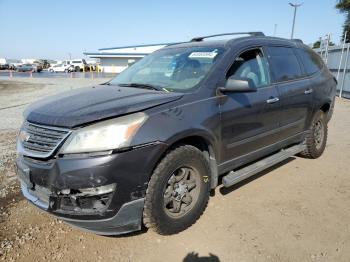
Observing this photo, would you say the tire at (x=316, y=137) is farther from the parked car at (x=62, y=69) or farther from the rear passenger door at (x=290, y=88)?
the parked car at (x=62, y=69)

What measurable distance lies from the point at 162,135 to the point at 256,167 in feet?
5.47

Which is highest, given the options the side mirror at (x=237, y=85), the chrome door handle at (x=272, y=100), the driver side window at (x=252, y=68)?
the driver side window at (x=252, y=68)

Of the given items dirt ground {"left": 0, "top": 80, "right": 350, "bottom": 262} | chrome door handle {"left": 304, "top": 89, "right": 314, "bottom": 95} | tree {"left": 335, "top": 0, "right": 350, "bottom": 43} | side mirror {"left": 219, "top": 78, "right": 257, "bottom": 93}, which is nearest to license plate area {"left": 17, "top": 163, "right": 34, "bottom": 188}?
dirt ground {"left": 0, "top": 80, "right": 350, "bottom": 262}

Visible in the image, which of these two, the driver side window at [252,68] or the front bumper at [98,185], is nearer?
the front bumper at [98,185]

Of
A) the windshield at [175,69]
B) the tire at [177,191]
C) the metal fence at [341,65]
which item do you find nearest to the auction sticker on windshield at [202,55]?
the windshield at [175,69]

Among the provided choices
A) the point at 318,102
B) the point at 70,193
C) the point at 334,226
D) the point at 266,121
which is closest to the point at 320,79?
the point at 318,102

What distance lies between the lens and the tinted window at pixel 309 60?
5152 millimetres

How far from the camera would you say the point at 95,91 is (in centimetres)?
369

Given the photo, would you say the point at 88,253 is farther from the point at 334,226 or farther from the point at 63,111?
the point at 334,226

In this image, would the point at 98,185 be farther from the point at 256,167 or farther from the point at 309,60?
the point at 309,60

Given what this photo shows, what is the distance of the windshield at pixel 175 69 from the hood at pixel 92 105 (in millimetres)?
322

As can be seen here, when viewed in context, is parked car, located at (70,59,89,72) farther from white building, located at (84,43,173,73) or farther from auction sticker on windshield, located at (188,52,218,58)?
auction sticker on windshield, located at (188,52,218,58)

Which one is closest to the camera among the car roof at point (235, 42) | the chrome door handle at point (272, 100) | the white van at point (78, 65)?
the car roof at point (235, 42)

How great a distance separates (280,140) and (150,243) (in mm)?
2399
